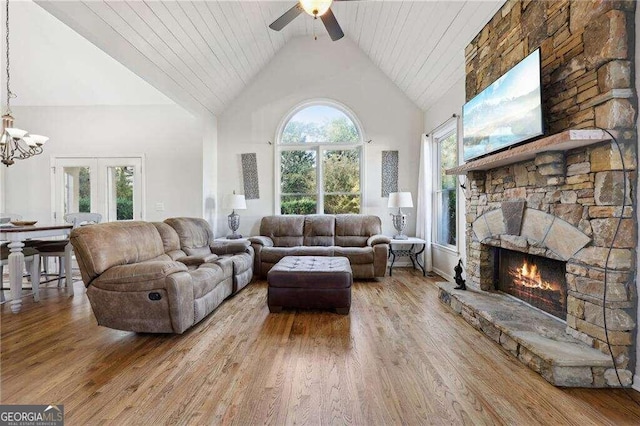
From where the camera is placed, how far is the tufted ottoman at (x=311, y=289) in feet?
9.91

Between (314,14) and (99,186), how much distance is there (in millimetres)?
5013

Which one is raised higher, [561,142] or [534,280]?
[561,142]

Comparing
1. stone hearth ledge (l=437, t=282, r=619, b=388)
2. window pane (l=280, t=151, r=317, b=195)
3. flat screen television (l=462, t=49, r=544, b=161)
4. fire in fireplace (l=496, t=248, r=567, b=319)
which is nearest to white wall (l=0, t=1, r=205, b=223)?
window pane (l=280, t=151, r=317, b=195)

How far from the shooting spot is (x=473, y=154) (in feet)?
9.96

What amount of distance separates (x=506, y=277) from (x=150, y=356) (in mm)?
3311

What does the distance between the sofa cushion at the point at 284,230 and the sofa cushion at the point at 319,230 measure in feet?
0.34

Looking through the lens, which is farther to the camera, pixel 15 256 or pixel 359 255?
pixel 359 255

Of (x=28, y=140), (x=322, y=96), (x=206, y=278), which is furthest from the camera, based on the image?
(x=322, y=96)

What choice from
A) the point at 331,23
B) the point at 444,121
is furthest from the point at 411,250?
the point at 331,23

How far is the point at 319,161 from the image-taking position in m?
5.71

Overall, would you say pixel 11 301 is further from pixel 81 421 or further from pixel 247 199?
pixel 247 199

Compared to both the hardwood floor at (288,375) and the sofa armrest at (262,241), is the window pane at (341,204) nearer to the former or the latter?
the sofa armrest at (262,241)

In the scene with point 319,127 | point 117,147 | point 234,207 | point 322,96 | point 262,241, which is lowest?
point 262,241

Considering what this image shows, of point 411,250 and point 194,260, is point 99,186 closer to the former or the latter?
point 194,260
